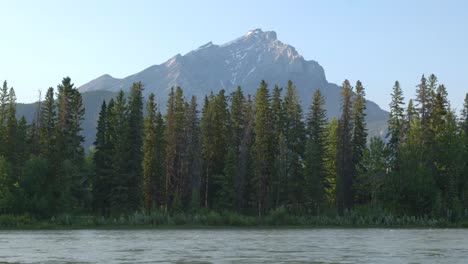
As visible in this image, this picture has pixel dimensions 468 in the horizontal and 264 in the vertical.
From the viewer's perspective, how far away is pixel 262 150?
101m

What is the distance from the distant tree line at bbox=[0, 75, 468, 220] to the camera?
8844 centimetres

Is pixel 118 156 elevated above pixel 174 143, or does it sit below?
below

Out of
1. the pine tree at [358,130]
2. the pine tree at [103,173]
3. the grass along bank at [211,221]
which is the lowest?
the grass along bank at [211,221]

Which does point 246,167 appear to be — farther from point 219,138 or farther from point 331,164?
point 331,164

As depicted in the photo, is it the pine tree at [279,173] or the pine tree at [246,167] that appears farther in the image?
the pine tree at [246,167]

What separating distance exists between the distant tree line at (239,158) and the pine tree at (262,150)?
6.8 inches

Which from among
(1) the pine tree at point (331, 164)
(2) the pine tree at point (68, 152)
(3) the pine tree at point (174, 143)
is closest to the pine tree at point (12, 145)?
(2) the pine tree at point (68, 152)

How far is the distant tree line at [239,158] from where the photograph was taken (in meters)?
88.4

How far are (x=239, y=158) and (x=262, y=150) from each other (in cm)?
511

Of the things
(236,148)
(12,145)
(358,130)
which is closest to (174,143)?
(236,148)

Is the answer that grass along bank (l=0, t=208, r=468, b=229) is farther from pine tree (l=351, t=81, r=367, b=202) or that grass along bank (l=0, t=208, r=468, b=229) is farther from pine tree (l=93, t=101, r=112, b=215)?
pine tree (l=351, t=81, r=367, b=202)

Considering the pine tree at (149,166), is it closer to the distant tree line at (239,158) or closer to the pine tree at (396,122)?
the distant tree line at (239,158)

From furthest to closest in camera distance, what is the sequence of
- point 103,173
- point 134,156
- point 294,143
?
point 294,143
point 103,173
point 134,156

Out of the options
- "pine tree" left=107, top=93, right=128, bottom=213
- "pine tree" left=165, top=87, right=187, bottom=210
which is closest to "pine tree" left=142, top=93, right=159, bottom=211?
"pine tree" left=107, top=93, right=128, bottom=213
